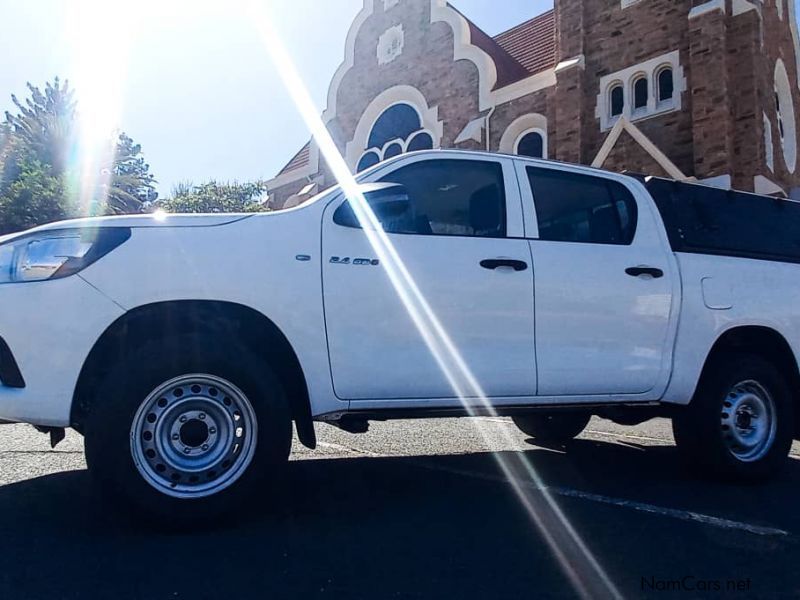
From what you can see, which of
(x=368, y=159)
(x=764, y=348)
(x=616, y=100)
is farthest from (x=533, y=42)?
(x=764, y=348)

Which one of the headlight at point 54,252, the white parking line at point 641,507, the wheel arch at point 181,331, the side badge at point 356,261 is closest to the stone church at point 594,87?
the white parking line at point 641,507

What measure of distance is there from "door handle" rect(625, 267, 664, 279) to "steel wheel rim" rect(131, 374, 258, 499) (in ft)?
8.24

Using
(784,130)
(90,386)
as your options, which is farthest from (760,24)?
(90,386)

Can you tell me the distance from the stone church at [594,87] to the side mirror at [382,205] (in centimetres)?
1260

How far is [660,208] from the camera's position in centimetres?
503

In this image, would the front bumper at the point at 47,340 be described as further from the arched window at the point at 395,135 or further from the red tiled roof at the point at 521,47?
the arched window at the point at 395,135

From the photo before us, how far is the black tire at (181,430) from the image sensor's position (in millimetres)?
3252

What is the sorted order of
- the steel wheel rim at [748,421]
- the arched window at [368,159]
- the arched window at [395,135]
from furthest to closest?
the arched window at [368,159], the arched window at [395,135], the steel wheel rim at [748,421]

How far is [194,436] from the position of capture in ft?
11.3

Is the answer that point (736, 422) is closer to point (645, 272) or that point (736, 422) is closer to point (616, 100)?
point (645, 272)

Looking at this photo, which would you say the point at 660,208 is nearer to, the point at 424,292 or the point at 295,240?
the point at 424,292

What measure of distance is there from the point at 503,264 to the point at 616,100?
14.6m

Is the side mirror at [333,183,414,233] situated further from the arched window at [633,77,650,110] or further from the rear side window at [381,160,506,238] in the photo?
the arched window at [633,77,650,110]

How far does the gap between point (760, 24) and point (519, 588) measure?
15.8m
